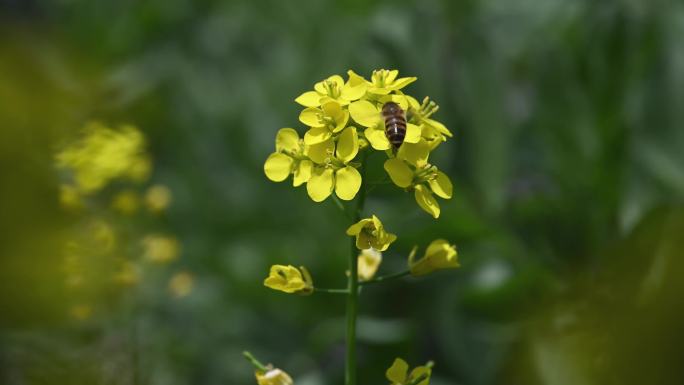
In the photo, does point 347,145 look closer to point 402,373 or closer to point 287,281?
point 287,281

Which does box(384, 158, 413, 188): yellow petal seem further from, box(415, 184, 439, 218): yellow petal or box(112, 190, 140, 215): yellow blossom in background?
box(112, 190, 140, 215): yellow blossom in background

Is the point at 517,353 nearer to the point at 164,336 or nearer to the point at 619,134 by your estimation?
the point at 619,134

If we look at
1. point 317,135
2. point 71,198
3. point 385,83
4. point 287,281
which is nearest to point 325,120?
point 317,135

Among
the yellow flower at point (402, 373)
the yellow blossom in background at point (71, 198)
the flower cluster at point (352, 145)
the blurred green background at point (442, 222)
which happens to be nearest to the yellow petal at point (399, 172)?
the flower cluster at point (352, 145)

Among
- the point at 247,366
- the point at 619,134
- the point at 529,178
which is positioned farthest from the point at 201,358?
the point at 619,134

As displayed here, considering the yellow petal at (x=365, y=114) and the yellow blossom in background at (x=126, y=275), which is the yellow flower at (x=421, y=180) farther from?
Answer: the yellow blossom in background at (x=126, y=275)

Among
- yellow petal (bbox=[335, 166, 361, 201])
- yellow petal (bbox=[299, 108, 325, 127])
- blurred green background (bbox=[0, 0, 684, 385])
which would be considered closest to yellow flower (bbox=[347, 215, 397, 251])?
yellow petal (bbox=[335, 166, 361, 201])
